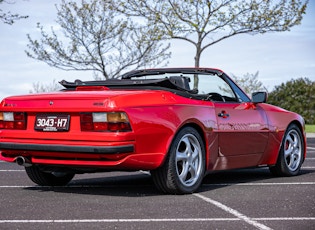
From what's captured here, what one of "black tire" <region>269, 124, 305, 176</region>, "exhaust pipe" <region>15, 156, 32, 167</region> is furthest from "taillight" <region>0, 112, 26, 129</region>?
"black tire" <region>269, 124, 305, 176</region>

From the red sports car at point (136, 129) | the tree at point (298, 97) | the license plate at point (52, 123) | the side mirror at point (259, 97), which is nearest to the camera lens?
the red sports car at point (136, 129)

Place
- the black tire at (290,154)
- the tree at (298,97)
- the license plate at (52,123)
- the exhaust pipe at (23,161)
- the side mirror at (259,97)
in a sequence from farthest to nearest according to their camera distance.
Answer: the tree at (298,97) < the black tire at (290,154) < the side mirror at (259,97) < the exhaust pipe at (23,161) < the license plate at (52,123)

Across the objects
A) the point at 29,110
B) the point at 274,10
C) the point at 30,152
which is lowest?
the point at 30,152

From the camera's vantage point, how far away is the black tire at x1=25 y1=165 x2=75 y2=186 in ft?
25.1

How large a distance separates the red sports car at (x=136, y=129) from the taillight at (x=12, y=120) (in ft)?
0.03

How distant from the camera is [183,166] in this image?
6984 millimetres

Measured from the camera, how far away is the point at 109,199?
6.55 m

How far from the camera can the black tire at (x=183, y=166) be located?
6727mm

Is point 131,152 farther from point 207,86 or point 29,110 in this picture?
point 207,86

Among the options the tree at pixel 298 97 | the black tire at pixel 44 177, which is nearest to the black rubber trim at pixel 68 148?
the black tire at pixel 44 177

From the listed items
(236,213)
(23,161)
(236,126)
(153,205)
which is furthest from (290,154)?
(23,161)

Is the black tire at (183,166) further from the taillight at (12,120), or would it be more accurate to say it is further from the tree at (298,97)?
the tree at (298,97)

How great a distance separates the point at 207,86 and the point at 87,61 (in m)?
28.1

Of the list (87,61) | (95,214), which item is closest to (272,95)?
(87,61)
